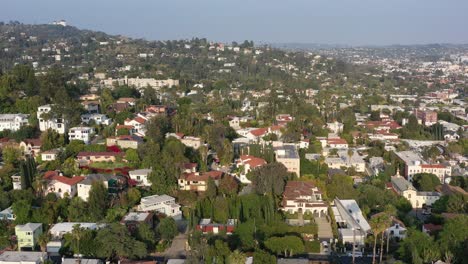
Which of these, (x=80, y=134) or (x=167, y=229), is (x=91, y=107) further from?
(x=167, y=229)

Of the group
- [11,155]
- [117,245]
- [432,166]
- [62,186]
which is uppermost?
[11,155]

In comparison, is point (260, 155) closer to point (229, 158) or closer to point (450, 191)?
point (229, 158)

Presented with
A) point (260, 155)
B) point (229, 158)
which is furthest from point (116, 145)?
point (260, 155)

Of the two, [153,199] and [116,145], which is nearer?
[153,199]

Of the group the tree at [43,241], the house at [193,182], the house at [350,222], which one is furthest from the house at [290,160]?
the tree at [43,241]

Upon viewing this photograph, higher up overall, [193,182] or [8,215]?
[193,182]

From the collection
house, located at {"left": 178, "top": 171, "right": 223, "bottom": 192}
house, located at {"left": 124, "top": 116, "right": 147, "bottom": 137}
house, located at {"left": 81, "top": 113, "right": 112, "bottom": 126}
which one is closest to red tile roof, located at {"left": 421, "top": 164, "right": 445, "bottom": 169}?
house, located at {"left": 178, "top": 171, "right": 223, "bottom": 192}

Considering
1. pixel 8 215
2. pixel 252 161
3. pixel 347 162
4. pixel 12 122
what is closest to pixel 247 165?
pixel 252 161

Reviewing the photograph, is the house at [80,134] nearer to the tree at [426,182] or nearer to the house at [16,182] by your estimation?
the house at [16,182]
